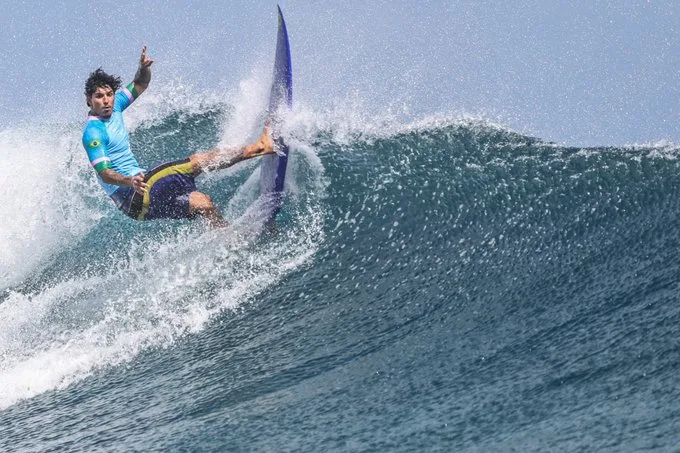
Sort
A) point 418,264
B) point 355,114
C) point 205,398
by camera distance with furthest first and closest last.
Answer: point 355,114 → point 418,264 → point 205,398

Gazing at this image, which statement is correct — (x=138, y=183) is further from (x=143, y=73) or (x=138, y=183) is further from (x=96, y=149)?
(x=143, y=73)

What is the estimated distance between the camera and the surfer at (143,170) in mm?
6090

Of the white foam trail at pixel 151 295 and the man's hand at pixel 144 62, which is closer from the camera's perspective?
the white foam trail at pixel 151 295

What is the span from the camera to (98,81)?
615cm

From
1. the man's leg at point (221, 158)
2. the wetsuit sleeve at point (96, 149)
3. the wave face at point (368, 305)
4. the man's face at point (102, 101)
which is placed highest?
the man's face at point (102, 101)

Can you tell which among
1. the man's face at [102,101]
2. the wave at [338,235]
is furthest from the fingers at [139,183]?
the wave at [338,235]

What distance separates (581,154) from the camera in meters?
6.77

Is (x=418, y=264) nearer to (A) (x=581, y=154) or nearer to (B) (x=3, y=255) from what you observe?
(A) (x=581, y=154)

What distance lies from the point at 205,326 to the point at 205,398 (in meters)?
1.08

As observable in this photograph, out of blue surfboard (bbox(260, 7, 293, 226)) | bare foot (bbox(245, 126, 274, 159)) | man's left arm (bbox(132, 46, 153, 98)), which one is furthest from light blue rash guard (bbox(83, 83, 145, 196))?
blue surfboard (bbox(260, 7, 293, 226))

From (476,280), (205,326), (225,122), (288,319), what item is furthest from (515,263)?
(225,122)

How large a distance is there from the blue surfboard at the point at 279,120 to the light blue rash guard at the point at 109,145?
1.10 m

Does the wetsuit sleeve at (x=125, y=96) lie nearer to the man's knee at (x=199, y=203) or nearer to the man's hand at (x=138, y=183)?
the man's knee at (x=199, y=203)

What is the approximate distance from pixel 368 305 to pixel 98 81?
2.48 metres
